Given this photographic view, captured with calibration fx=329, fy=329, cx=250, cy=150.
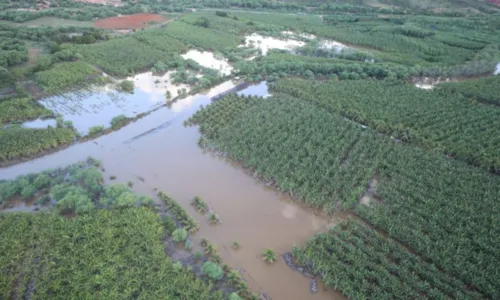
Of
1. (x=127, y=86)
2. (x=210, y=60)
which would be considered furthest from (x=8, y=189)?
(x=210, y=60)

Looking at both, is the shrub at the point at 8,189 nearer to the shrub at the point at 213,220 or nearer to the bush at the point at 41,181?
the bush at the point at 41,181

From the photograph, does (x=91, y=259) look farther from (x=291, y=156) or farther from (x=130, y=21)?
(x=130, y=21)

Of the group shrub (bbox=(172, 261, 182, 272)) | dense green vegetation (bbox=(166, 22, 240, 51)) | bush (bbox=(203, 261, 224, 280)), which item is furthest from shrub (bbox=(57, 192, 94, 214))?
dense green vegetation (bbox=(166, 22, 240, 51))

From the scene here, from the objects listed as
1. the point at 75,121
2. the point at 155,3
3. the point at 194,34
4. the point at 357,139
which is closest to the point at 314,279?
the point at 357,139

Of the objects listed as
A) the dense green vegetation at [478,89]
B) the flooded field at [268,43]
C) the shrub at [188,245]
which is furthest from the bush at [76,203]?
the dense green vegetation at [478,89]

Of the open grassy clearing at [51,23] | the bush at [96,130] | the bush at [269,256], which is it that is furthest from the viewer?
the open grassy clearing at [51,23]

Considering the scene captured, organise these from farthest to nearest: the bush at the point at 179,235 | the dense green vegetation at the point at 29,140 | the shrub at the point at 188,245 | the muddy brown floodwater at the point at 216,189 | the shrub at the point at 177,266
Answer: the dense green vegetation at the point at 29,140 → the bush at the point at 179,235 → the shrub at the point at 188,245 → the muddy brown floodwater at the point at 216,189 → the shrub at the point at 177,266

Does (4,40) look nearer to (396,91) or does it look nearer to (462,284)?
(396,91)
